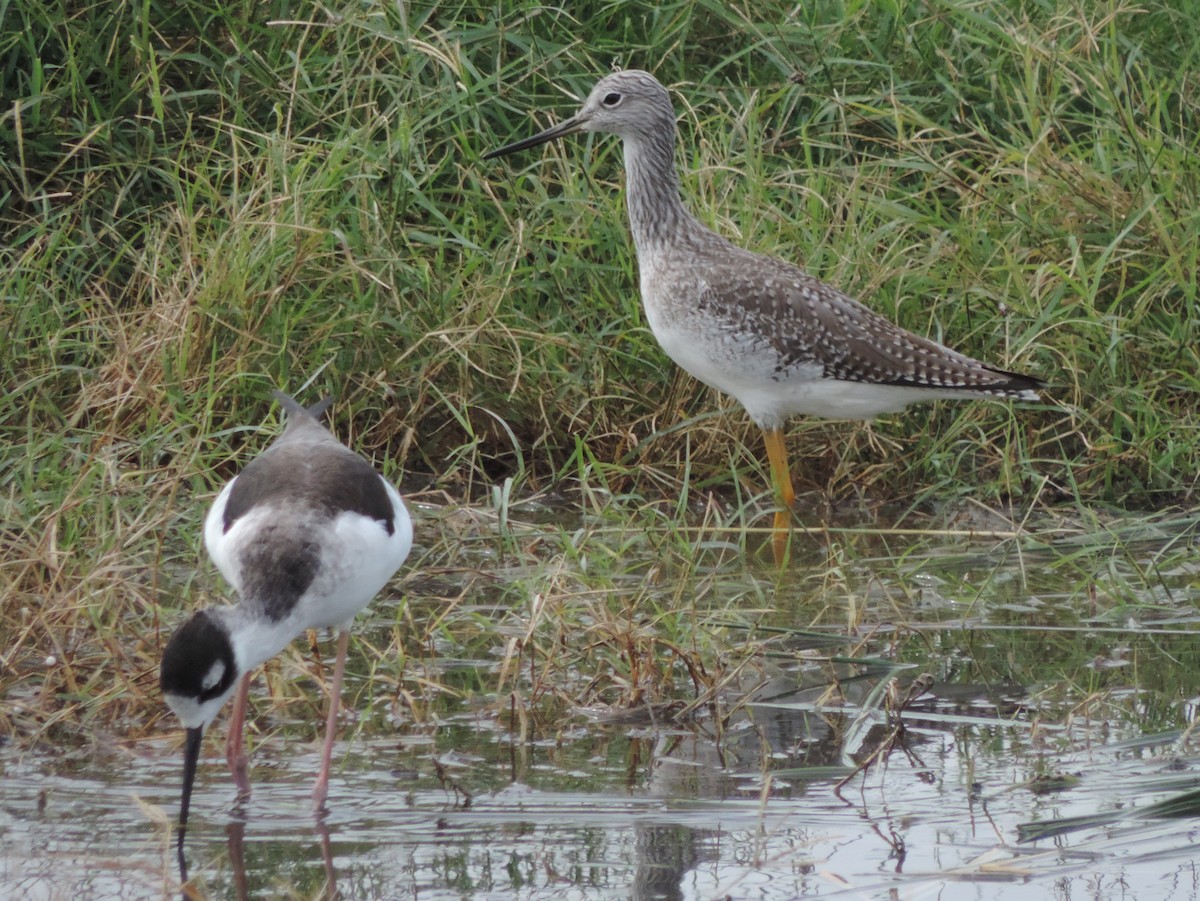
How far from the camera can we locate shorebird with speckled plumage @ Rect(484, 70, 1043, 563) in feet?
21.7

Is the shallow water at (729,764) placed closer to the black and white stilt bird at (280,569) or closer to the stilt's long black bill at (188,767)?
the stilt's long black bill at (188,767)

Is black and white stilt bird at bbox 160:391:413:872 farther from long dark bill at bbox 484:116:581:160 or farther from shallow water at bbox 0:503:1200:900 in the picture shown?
long dark bill at bbox 484:116:581:160

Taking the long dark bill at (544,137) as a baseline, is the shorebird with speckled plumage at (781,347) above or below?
below

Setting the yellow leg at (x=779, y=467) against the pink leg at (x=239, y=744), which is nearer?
the pink leg at (x=239, y=744)

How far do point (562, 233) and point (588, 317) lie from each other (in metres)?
0.37

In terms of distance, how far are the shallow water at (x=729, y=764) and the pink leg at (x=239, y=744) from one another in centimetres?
4

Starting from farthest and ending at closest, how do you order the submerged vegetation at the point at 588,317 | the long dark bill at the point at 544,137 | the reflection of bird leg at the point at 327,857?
the long dark bill at the point at 544,137 → the submerged vegetation at the point at 588,317 → the reflection of bird leg at the point at 327,857

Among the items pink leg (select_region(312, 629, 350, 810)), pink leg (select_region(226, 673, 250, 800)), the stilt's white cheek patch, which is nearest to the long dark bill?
pink leg (select_region(312, 629, 350, 810))

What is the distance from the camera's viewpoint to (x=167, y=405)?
655cm

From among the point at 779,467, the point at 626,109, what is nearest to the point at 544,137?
the point at 626,109

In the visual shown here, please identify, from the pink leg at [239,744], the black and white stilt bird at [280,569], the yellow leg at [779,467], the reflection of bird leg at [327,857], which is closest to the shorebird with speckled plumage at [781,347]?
the yellow leg at [779,467]

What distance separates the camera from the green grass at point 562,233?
6840mm

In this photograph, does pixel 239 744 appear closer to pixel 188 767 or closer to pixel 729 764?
pixel 188 767

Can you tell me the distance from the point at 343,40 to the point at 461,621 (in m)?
3.12
